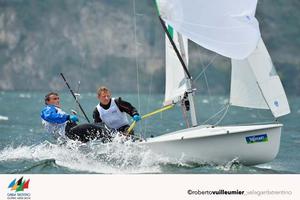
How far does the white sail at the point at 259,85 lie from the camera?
35.2ft

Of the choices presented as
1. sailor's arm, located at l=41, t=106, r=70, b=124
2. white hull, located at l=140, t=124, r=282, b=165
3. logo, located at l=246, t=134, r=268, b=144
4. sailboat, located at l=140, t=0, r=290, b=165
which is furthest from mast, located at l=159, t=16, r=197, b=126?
sailor's arm, located at l=41, t=106, r=70, b=124

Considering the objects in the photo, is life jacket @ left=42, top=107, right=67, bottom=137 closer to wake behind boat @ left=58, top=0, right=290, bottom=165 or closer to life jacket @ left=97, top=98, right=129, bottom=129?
life jacket @ left=97, top=98, right=129, bottom=129

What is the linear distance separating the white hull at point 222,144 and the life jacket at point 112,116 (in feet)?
2.57

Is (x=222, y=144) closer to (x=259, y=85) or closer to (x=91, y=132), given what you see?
(x=259, y=85)

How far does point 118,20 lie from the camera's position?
129 metres

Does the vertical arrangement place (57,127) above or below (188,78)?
below

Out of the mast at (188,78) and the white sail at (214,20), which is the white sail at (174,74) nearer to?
the mast at (188,78)

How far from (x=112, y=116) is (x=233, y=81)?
1.84m

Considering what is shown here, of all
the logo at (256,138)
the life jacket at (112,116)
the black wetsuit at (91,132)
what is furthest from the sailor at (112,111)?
the logo at (256,138)

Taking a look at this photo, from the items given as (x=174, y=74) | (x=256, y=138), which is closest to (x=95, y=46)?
(x=174, y=74)

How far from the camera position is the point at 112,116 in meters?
11.2
